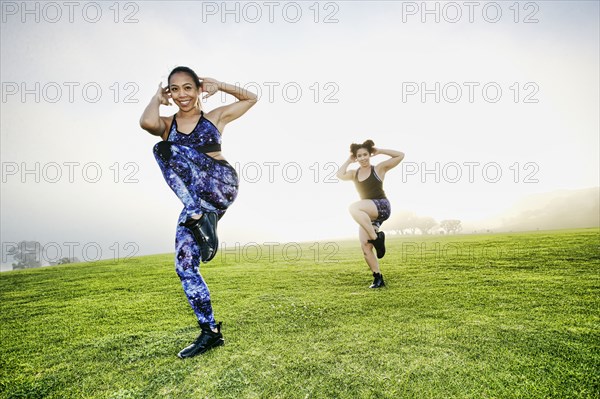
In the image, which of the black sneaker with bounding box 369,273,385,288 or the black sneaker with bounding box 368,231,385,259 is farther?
the black sneaker with bounding box 368,231,385,259

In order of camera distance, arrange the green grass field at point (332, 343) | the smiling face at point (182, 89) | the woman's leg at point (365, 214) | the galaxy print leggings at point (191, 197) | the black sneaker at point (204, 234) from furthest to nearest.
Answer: the woman's leg at point (365, 214) < the smiling face at point (182, 89) < the galaxy print leggings at point (191, 197) < the black sneaker at point (204, 234) < the green grass field at point (332, 343)

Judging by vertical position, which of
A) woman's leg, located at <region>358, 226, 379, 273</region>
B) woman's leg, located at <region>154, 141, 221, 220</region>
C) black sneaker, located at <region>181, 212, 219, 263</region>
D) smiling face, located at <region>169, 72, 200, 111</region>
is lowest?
woman's leg, located at <region>358, 226, 379, 273</region>

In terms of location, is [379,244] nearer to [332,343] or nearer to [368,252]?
[368,252]

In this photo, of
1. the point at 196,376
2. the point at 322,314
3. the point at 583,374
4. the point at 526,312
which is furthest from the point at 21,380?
the point at 526,312

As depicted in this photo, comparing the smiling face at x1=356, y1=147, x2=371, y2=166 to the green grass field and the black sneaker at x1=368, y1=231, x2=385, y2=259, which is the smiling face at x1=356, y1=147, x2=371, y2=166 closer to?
the black sneaker at x1=368, y1=231, x2=385, y2=259

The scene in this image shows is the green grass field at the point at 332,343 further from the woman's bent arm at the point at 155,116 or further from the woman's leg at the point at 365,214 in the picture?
the woman's bent arm at the point at 155,116

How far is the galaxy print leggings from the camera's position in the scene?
2938 mm

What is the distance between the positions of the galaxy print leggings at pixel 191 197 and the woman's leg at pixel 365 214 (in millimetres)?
3438

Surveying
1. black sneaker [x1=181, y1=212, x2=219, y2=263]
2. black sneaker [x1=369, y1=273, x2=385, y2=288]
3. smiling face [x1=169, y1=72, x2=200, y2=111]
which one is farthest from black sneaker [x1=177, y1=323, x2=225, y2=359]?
black sneaker [x1=369, y1=273, x2=385, y2=288]

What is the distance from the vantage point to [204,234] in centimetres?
283

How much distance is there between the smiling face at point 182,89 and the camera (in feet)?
10.1

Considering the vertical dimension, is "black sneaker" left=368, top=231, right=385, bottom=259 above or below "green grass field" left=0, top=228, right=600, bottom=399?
above

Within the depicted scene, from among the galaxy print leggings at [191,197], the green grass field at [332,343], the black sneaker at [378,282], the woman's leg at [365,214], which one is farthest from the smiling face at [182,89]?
the black sneaker at [378,282]

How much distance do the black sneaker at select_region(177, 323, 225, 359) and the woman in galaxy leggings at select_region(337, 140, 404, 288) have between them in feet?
11.0
